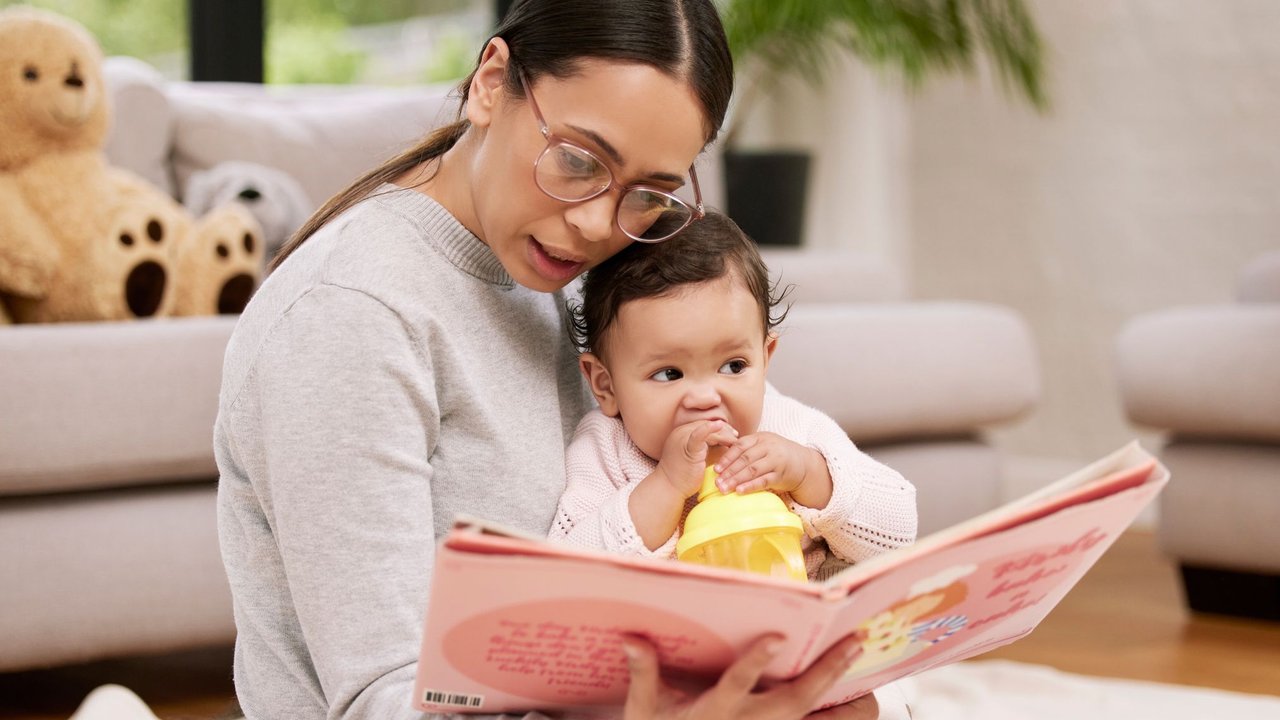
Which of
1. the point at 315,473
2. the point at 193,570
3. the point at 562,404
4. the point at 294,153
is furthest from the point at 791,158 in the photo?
the point at 315,473

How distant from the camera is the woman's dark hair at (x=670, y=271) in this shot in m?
1.11

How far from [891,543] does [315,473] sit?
48 cm

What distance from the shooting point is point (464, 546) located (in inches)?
25.7

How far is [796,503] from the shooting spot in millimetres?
1090

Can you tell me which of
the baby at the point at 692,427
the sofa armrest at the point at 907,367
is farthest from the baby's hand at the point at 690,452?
the sofa armrest at the point at 907,367

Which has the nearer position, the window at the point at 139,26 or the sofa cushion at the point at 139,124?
the sofa cushion at the point at 139,124

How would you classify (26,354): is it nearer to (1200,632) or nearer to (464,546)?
(464,546)

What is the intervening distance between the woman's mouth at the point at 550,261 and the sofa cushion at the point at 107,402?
3.18 feet

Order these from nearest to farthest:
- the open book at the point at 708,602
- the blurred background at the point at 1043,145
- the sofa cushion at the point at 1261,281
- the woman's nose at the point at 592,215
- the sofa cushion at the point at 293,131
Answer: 1. the open book at the point at 708,602
2. the woman's nose at the point at 592,215
3. the sofa cushion at the point at 293,131
4. the sofa cushion at the point at 1261,281
5. the blurred background at the point at 1043,145

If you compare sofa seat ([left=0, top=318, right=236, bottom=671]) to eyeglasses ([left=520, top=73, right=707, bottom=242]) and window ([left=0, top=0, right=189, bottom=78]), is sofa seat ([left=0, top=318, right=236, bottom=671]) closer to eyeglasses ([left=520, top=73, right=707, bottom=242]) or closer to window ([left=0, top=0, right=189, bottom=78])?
eyeglasses ([left=520, top=73, right=707, bottom=242])

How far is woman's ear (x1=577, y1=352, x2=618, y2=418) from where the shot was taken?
1153 millimetres

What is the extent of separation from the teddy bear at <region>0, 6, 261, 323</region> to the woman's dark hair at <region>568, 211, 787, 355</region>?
113 centimetres

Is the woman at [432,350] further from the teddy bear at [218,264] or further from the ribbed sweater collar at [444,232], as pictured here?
the teddy bear at [218,264]

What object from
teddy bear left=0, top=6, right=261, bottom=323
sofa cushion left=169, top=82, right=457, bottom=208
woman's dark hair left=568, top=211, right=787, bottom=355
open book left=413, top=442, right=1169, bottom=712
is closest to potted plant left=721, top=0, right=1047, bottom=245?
sofa cushion left=169, top=82, right=457, bottom=208
